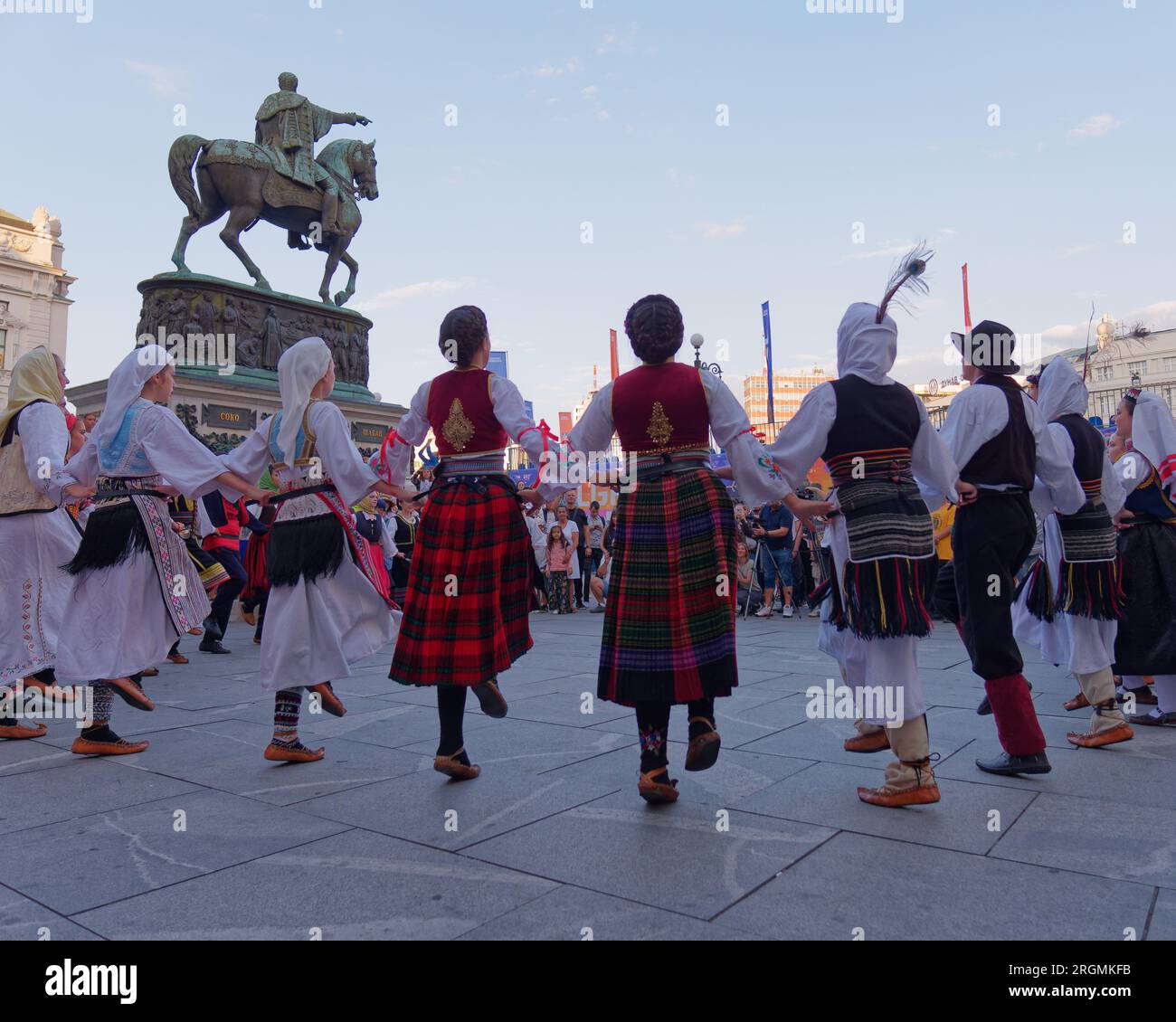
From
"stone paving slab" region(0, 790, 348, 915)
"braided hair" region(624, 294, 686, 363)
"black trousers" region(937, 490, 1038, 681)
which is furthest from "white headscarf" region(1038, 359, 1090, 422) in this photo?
"stone paving slab" region(0, 790, 348, 915)

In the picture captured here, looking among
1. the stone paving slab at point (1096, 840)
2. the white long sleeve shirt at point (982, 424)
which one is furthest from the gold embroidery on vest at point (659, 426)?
the stone paving slab at point (1096, 840)

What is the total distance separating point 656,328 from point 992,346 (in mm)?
1575

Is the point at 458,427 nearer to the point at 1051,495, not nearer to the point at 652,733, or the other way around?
the point at 652,733

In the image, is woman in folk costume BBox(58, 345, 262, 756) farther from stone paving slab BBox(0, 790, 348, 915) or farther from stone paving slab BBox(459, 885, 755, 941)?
stone paving slab BBox(459, 885, 755, 941)

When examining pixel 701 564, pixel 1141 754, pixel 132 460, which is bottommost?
pixel 1141 754

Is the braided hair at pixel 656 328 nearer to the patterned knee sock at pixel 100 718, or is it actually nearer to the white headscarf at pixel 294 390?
the white headscarf at pixel 294 390

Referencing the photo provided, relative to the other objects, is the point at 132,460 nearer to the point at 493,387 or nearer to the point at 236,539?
the point at 493,387

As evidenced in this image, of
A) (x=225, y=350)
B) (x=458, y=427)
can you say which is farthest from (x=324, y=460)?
(x=225, y=350)

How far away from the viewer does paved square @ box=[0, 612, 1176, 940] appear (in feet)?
6.92

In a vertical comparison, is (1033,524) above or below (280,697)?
above

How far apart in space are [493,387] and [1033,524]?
2442mm

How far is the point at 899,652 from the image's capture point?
3178mm
